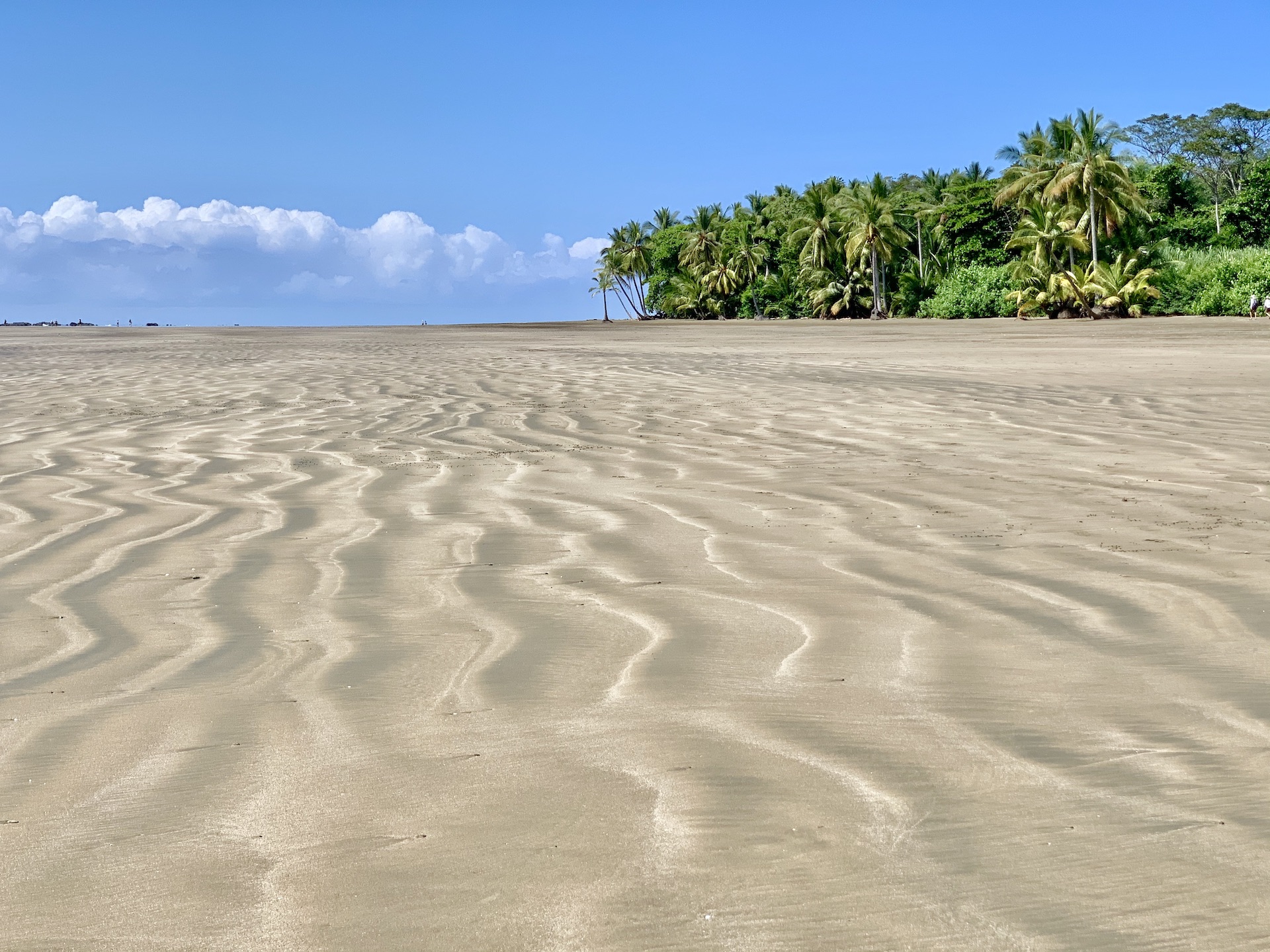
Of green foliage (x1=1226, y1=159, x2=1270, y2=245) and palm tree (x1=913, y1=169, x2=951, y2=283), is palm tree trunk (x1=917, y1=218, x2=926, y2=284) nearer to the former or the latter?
palm tree (x1=913, y1=169, x2=951, y2=283)

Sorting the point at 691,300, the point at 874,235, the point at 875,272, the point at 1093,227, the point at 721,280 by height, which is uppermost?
the point at 874,235

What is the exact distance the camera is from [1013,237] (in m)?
42.1

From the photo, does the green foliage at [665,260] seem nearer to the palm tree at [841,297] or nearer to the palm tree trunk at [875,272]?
the palm tree at [841,297]

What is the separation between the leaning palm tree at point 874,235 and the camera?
50094 mm

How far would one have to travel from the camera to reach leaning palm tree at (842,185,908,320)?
5009 cm

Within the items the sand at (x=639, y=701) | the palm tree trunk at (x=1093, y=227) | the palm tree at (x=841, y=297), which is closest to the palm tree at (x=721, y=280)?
the palm tree at (x=841, y=297)

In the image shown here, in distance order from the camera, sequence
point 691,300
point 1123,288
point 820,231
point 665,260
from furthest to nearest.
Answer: point 665,260, point 691,300, point 820,231, point 1123,288

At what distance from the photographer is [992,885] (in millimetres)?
1812

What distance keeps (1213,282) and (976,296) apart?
8.91 metres

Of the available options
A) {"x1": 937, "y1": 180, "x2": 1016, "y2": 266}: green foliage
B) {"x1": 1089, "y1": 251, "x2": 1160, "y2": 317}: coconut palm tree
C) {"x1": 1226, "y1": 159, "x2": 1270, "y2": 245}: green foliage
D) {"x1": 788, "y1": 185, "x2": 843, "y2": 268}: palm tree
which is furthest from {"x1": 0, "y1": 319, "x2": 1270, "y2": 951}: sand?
{"x1": 788, "y1": 185, "x2": 843, "y2": 268}: palm tree

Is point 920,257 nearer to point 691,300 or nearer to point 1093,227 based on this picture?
point 1093,227

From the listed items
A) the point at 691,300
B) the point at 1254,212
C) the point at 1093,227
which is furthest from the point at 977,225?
the point at 691,300

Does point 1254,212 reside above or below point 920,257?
above

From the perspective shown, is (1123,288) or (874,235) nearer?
(1123,288)
